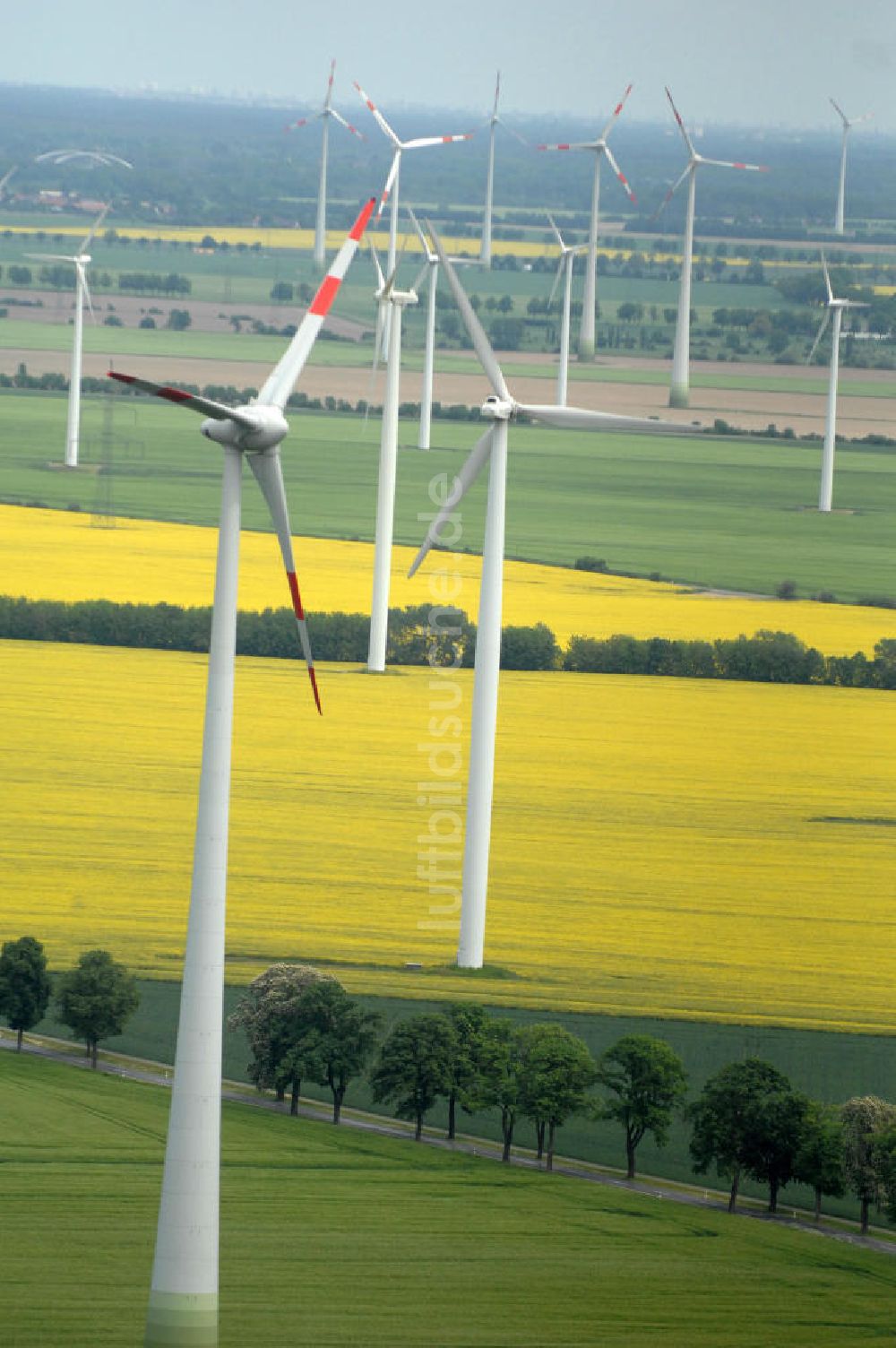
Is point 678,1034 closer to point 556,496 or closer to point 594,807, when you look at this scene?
point 594,807

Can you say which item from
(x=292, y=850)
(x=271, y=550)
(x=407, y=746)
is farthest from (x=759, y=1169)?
(x=271, y=550)

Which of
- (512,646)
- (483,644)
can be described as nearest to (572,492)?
(512,646)

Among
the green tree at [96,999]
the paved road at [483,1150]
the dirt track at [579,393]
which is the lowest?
the paved road at [483,1150]

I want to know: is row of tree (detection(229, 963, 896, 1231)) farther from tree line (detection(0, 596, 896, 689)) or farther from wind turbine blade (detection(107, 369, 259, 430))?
tree line (detection(0, 596, 896, 689))

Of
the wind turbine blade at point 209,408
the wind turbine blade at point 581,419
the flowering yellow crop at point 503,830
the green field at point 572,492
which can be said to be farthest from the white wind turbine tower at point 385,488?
the wind turbine blade at point 209,408

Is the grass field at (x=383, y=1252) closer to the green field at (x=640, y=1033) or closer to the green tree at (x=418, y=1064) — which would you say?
the green tree at (x=418, y=1064)

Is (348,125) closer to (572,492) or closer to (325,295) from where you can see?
(572,492)

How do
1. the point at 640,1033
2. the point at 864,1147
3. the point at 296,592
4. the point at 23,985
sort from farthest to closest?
the point at 640,1033, the point at 23,985, the point at 864,1147, the point at 296,592
